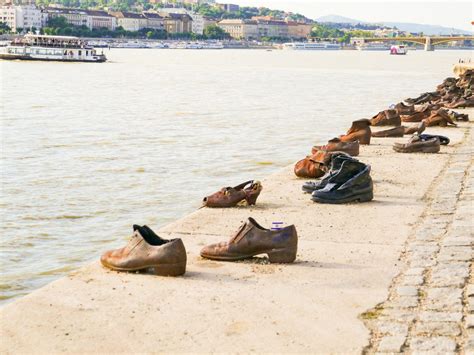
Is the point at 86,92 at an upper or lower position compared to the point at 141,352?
lower

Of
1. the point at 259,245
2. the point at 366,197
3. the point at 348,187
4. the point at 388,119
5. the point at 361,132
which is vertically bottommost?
the point at 388,119

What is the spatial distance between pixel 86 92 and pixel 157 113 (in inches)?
590

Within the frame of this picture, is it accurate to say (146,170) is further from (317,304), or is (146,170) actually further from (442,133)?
(317,304)

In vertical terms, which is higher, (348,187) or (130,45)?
(348,187)

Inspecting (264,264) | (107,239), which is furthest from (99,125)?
(264,264)

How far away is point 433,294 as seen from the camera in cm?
636

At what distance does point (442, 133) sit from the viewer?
Result: 18078 millimetres

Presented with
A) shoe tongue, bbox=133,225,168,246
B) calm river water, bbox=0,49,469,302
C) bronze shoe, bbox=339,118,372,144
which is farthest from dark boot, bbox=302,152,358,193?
bronze shoe, bbox=339,118,372,144

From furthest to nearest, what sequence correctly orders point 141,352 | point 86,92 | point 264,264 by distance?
point 86,92, point 264,264, point 141,352

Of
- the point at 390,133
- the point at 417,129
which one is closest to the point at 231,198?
the point at 390,133

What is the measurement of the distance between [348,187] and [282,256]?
9.41 ft

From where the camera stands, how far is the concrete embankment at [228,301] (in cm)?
553

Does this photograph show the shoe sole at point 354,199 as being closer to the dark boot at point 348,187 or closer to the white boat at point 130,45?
the dark boot at point 348,187

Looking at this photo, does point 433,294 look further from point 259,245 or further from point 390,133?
point 390,133
